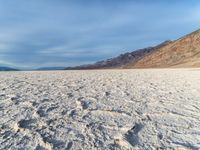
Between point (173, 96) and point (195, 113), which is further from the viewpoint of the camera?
point (173, 96)

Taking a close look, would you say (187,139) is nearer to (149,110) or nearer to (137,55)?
(149,110)

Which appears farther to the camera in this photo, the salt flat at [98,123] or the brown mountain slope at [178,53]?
the brown mountain slope at [178,53]

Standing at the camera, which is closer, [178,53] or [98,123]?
[98,123]

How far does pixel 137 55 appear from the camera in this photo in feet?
507

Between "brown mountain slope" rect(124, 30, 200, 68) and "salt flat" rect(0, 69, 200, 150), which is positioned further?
"brown mountain slope" rect(124, 30, 200, 68)

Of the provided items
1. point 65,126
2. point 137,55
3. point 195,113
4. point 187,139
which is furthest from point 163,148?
point 137,55

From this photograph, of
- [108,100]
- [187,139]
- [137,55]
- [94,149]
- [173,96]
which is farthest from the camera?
[137,55]

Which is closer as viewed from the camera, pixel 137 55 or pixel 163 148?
pixel 163 148

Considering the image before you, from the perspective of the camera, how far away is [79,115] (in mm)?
4633

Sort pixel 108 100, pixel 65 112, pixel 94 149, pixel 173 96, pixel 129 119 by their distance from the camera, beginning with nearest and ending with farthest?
pixel 94 149 → pixel 129 119 → pixel 65 112 → pixel 108 100 → pixel 173 96

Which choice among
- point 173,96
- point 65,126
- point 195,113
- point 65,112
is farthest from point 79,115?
point 173,96

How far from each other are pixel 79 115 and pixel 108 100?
65.2 inches

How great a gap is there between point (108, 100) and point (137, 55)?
495ft

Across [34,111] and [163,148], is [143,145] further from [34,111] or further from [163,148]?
[34,111]
